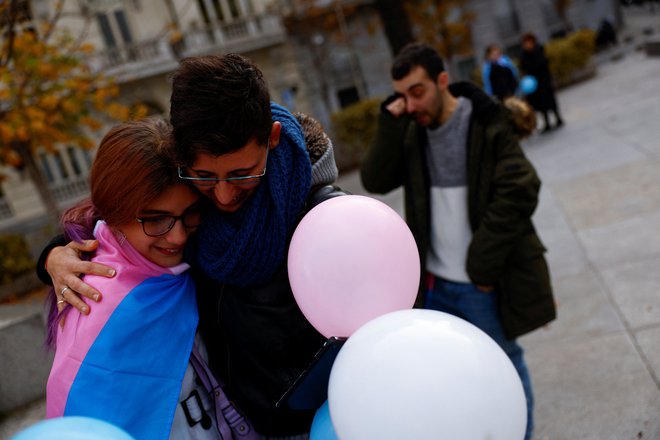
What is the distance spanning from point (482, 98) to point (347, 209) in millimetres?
1358

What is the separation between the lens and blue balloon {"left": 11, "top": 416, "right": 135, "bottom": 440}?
36.5 inches

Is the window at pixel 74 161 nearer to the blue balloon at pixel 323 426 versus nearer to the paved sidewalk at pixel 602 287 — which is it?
the paved sidewalk at pixel 602 287

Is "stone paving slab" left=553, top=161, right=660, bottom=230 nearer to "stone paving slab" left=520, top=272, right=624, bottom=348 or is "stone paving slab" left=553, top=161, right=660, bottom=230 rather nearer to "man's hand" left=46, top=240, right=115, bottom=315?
"stone paving slab" left=520, top=272, right=624, bottom=348

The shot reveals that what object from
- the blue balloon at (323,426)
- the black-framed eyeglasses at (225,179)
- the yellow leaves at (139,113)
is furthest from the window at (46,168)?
the blue balloon at (323,426)

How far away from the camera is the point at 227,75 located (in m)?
1.18

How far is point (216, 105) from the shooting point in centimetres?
117

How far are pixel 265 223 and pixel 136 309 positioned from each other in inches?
15.0

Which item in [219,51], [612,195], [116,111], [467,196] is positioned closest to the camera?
[467,196]

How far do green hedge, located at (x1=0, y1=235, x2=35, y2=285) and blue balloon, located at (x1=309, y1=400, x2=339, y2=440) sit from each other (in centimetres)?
872

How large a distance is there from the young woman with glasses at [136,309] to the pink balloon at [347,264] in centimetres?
34

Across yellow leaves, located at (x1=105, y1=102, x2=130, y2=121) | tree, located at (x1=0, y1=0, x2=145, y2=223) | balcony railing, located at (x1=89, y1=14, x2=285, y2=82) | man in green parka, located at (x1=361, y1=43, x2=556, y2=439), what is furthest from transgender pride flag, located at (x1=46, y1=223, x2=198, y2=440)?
balcony railing, located at (x1=89, y1=14, x2=285, y2=82)

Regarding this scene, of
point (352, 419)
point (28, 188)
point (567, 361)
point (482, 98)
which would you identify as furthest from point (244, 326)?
point (28, 188)

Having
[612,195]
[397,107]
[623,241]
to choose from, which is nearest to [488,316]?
[397,107]

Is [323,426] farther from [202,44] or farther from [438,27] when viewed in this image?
[438,27]
